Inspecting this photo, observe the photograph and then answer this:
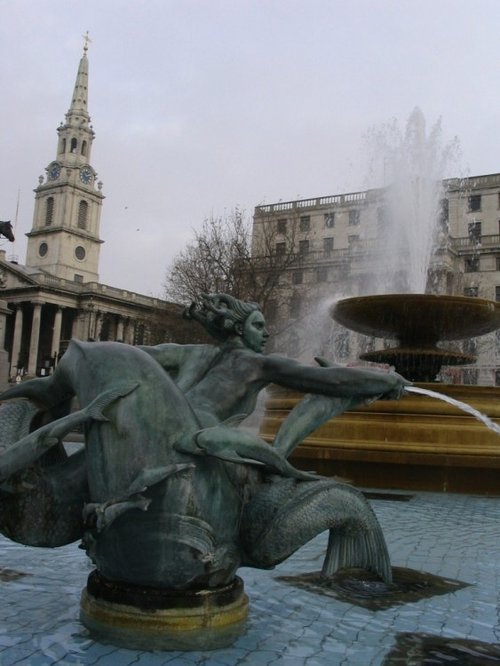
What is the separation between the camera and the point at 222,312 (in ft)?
11.8

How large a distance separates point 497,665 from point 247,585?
164cm

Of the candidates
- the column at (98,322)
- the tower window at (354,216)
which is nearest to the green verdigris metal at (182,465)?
the tower window at (354,216)

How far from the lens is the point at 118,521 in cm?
292

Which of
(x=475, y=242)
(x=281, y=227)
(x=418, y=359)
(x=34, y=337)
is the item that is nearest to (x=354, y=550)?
(x=418, y=359)

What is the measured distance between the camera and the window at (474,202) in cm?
5469

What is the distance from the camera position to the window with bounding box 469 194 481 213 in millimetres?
54688

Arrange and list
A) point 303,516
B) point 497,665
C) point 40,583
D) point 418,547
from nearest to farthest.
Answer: point 497,665
point 303,516
point 40,583
point 418,547

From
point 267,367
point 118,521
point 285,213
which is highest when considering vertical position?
point 285,213

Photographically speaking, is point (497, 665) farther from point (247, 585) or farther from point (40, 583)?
point (40, 583)

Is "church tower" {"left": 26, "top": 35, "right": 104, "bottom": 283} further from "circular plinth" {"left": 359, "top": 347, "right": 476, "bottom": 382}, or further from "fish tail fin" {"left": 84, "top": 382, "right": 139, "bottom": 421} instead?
"fish tail fin" {"left": 84, "top": 382, "right": 139, "bottom": 421}

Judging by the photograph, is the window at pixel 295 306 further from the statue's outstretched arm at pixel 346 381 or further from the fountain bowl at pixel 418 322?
the statue's outstretched arm at pixel 346 381

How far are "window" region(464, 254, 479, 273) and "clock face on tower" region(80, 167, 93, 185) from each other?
57.9 m

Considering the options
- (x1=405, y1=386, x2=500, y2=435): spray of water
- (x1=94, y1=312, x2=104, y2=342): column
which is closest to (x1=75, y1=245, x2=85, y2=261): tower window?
(x1=94, y1=312, x2=104, y2=342): column

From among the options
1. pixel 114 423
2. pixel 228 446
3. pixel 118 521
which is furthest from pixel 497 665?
pixel 114 423
